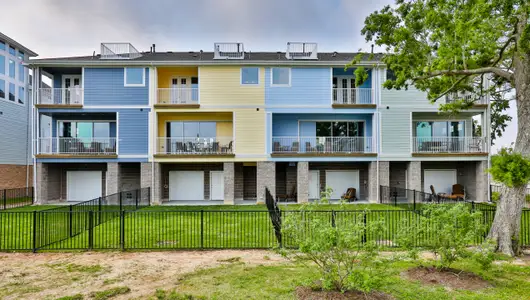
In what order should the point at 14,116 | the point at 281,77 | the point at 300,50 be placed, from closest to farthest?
the point at 281,77, the point at 300,50, the point at 14,116

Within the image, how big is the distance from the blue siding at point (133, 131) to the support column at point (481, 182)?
21.6 m

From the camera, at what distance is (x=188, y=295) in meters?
5.38

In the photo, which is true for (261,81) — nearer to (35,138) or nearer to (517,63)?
(517,63)

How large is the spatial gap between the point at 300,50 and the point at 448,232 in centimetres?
1733

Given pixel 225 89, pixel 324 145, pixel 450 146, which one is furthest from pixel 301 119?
pixel 450 146

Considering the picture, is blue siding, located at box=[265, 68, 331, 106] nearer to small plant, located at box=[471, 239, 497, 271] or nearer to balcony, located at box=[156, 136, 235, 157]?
balcony, located at box=[156, 136, 235, 157]

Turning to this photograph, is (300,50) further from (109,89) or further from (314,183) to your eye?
(109,89)

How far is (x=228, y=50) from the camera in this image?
67.2 feet

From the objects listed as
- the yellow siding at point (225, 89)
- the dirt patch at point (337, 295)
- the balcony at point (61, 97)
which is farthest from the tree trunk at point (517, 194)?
the balcony at point (61, 97)

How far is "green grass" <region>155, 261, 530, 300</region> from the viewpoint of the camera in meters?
5.30

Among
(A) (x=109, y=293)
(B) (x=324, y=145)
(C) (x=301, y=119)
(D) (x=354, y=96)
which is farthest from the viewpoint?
(C) (x=301, y=119)

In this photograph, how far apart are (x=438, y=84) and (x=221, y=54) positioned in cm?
1425

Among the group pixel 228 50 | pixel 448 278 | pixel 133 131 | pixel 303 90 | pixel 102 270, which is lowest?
pixel 102 270

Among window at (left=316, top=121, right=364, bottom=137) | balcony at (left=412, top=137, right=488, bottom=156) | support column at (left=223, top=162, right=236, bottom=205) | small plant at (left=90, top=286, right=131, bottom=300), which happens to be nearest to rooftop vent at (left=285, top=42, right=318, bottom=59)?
window at (left=316, top=121, right=364, bottom=137)
